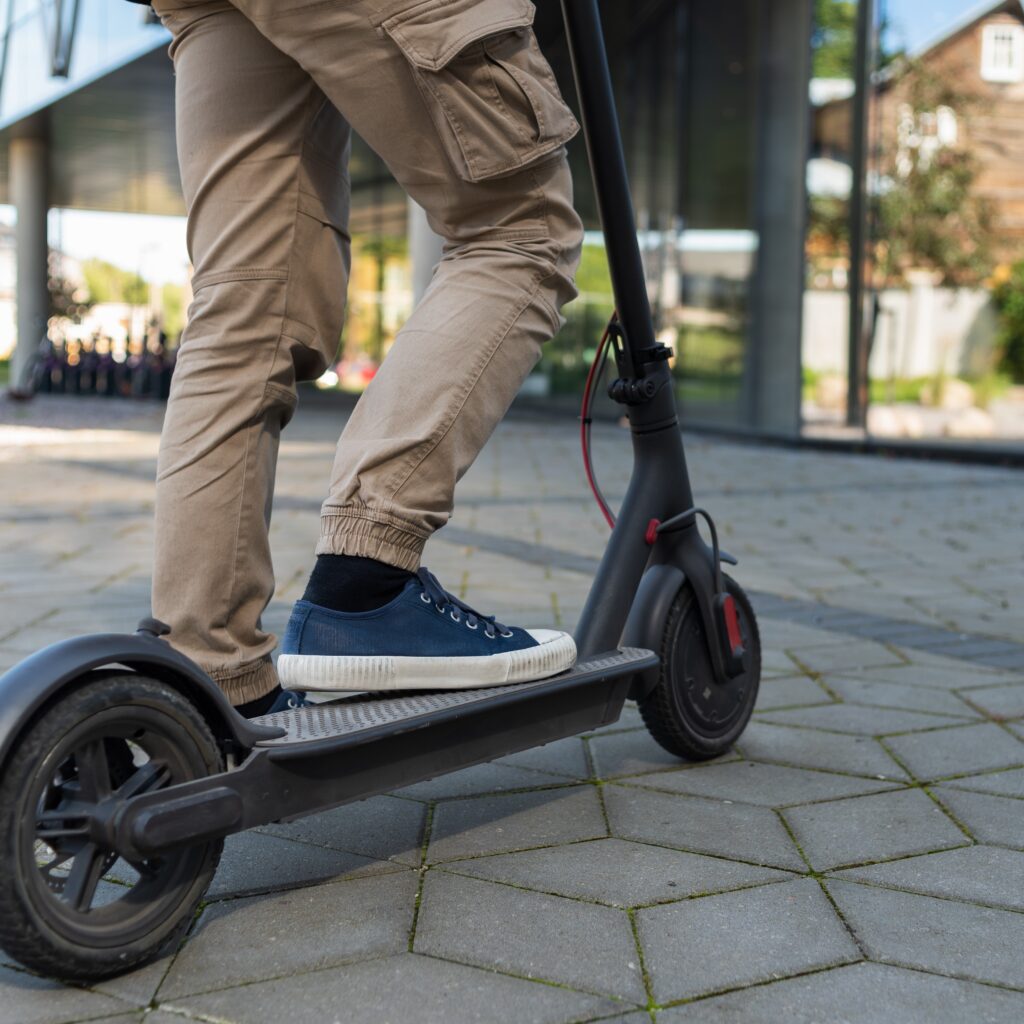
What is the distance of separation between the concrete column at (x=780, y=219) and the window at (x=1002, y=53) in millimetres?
1978

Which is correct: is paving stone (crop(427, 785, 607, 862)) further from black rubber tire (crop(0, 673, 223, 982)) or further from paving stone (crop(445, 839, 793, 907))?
black rubber tire (crop(0, 673, 223, 982))

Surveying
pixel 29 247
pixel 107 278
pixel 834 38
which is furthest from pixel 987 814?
pixel 107 278

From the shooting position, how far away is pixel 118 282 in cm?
8231

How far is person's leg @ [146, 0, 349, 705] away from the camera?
1.77 m

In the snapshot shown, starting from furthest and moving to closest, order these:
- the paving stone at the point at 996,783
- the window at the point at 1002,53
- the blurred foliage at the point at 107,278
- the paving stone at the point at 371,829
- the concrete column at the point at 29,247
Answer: the blurred foliage at the point at 107,278
the concrete column at the point at 29,247
the window at the point at 1002,53
the paving stone at the point at 996,783
the paving stone at the point at 371,829

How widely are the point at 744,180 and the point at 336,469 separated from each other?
12.6 m

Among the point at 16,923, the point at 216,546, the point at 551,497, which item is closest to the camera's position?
the point at 16,923

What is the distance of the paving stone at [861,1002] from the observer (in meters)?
1.44

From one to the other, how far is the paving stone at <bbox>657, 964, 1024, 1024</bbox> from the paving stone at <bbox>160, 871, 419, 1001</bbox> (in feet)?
1.31

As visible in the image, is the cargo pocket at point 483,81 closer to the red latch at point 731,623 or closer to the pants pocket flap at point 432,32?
the pants pocket flap at point 432,32

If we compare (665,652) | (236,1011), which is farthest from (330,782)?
(665,652)

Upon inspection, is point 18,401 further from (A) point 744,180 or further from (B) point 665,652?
(B) point 665,652

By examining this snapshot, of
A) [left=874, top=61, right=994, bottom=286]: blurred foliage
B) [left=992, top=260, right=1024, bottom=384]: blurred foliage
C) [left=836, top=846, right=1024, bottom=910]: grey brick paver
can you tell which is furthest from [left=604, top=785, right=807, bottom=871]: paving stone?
[left=874, top=61, right=994, bottom=286]: blurred foliage

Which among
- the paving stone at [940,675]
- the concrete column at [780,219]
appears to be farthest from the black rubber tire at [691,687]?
the concrete column at [780,219]
